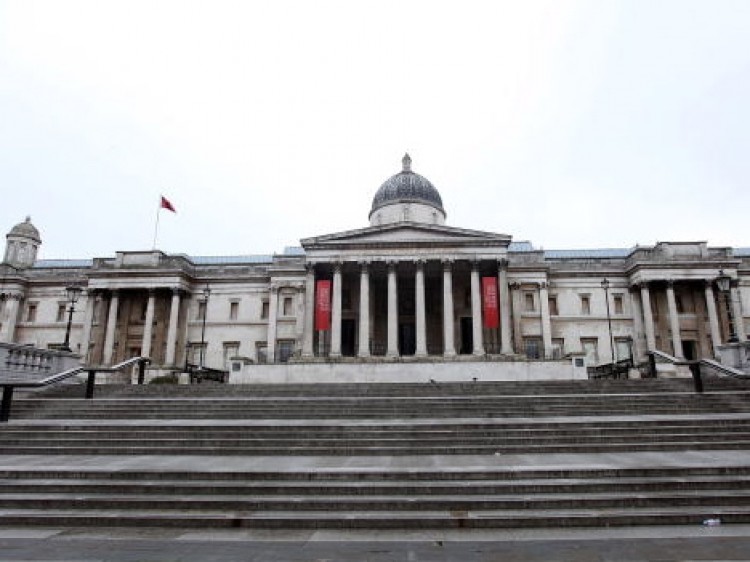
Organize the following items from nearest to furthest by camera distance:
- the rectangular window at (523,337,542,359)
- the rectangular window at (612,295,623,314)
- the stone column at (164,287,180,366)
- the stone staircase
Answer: the stone staircase → the rectangular window at (523,337,542,359) → the stone column at (164,287,180,366) → the rectangular window at (612,295,623,314)

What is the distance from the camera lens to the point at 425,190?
150ft

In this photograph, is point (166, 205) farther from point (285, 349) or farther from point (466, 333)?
point (466, 333)

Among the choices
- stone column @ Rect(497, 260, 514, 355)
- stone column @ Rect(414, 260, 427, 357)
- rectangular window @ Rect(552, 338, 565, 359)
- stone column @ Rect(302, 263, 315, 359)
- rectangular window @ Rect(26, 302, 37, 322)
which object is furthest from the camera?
rectangular window @ Rect(26, 302, 37, 322)

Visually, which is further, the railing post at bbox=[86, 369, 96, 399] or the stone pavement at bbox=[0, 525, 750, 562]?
the railing post at bbox=[86, 369, 96, 399]

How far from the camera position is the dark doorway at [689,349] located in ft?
131

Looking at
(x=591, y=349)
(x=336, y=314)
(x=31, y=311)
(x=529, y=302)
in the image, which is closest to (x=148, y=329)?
(x=31, y=311)

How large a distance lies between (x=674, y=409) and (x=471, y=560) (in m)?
13.2

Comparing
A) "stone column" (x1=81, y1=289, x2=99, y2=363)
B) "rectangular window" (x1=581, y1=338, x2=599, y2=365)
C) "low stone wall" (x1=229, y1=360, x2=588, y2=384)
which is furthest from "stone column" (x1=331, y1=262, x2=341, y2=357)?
"stone column" (x1=81, y1=289, x2=99, y2=363)

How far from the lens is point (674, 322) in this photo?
38562 millimetres

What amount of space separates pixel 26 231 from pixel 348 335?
118 feet

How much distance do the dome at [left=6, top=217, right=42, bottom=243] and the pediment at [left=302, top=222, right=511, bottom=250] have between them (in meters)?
33.1

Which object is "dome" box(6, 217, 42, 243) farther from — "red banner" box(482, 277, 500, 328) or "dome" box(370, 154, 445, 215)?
"red banner" box(482, 277, 500, 328)

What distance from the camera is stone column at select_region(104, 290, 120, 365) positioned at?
40812 millimetres

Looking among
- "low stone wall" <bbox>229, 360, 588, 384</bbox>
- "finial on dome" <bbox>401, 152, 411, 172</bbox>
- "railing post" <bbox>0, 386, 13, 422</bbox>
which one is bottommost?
"railing post" <bbox>0, 386, 13, 422</bbox>
